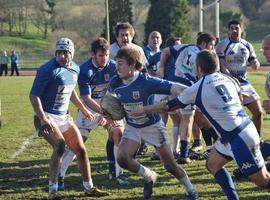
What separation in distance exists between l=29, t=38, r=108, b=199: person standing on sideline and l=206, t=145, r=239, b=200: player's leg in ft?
5.95

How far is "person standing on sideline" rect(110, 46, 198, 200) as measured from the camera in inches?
267

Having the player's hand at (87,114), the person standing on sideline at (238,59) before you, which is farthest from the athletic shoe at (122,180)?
the person standing on sideline at (238,59)

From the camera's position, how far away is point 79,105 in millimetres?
8008

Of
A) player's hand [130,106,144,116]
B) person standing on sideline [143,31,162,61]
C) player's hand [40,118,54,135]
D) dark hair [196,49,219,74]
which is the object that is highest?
person standing on sideline [143,31,162,61]

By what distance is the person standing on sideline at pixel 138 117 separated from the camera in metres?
6.79

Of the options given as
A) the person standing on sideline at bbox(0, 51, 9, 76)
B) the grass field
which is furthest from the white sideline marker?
the person standing on sideline at bbox(0, 51, 9, 76)

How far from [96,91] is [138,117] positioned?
170 centimetres

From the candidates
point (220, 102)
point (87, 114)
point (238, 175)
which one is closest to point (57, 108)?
point (87, 114)

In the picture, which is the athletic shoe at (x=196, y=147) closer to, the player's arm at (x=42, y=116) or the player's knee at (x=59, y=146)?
the player's knee at (x=59, y=146)

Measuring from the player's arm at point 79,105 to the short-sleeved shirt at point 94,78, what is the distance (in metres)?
0.14

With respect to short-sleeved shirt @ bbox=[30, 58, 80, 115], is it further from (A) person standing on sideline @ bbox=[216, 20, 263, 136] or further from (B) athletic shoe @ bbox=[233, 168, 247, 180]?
(A) person standing on sideline @ bbox=[216, 20, 263, 136]

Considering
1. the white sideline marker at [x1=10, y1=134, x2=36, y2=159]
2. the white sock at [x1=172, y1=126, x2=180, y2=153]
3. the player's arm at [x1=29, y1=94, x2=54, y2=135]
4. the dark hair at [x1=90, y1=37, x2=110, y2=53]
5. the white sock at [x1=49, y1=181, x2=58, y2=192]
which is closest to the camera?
the player's arm at [x1=29, y1=94, x2=54, y2=135]

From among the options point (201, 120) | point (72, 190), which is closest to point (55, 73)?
point (72, 190)

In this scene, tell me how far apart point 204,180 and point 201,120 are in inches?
85.7
